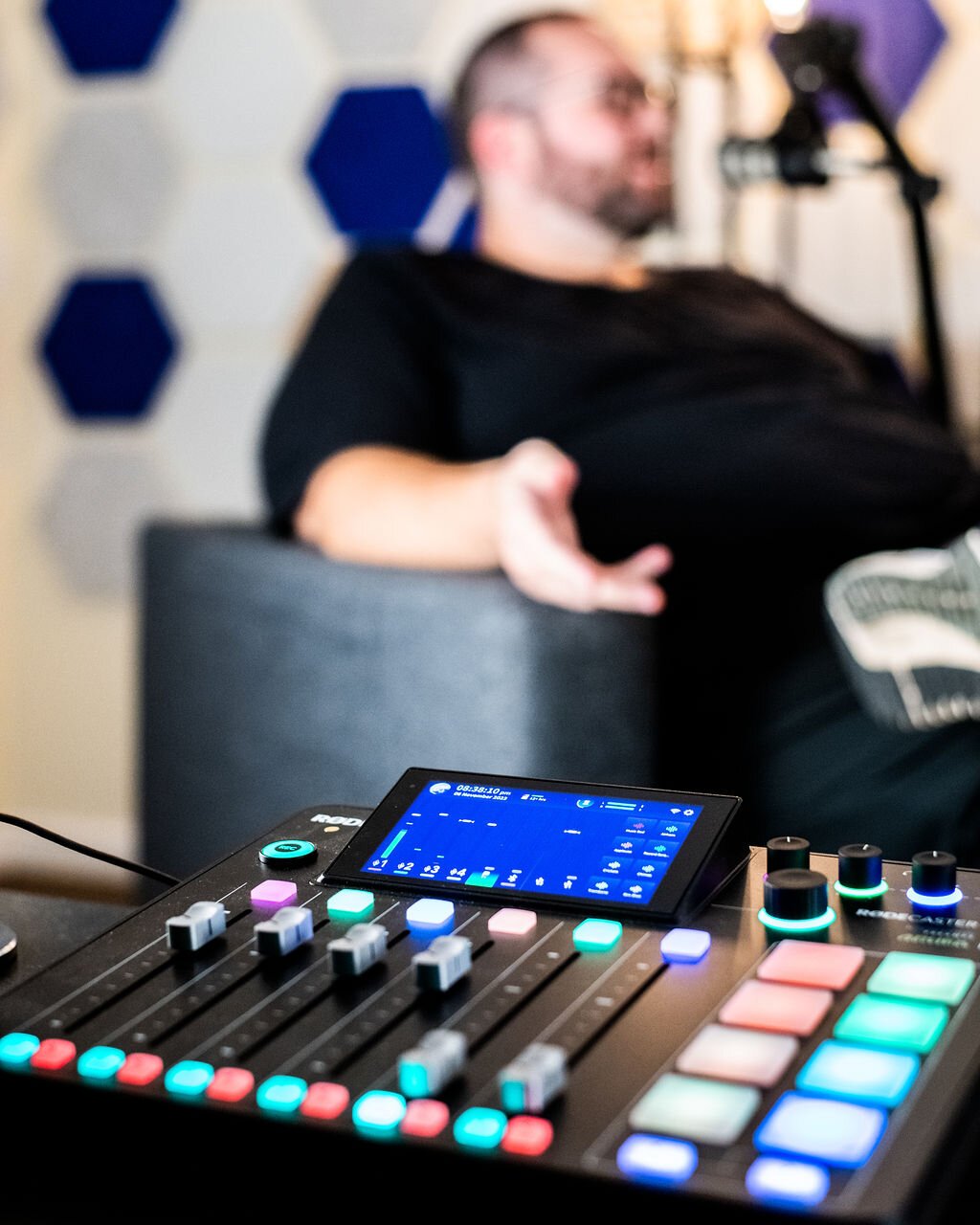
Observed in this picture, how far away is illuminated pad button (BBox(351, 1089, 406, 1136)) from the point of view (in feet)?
1.23

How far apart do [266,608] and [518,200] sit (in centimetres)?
79

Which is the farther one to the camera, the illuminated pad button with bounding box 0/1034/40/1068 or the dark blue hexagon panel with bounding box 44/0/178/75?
the dark blue hexagon panel with bounding box 44/0/178/75

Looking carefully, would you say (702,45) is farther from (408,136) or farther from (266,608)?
(266,608)

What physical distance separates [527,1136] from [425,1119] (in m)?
0.03

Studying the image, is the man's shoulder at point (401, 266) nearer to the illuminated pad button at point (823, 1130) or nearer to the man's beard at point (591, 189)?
the man's beard at point (591, 189)

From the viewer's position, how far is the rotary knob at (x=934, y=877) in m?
0.49

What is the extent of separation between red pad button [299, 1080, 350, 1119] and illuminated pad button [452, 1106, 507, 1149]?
0.11ft

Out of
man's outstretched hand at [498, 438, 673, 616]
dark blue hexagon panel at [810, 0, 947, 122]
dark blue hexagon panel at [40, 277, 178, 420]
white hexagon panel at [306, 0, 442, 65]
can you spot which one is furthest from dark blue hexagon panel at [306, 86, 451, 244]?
man's outstretched hand at [498, 438, 673, 616]

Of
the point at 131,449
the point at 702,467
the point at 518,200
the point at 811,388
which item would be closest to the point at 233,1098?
the point at 702,467

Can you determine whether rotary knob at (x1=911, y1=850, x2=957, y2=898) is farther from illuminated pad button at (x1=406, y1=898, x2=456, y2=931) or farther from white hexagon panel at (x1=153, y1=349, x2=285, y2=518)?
white hexagon panel at (x1=153, y1=349, x2=285, y2=518)

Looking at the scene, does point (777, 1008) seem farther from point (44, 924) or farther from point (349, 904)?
point (44, 924)

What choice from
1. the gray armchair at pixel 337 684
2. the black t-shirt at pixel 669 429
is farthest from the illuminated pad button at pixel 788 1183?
the black t-shirt at pixel 669 429

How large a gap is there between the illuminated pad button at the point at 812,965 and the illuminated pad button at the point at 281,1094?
0.15 meters

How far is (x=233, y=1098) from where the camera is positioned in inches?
15.6
